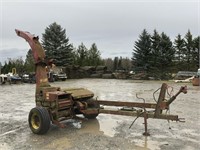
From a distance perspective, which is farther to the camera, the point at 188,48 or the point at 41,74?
the point at 188,48

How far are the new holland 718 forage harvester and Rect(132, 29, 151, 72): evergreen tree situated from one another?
2807cm

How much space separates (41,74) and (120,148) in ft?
10.7

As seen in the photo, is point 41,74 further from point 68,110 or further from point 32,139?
point 32,139

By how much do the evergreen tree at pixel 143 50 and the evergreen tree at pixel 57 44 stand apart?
8.40m

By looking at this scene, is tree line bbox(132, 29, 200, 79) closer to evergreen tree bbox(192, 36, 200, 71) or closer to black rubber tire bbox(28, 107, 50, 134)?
evergreen tree bbox(192, 36, 200, 71)

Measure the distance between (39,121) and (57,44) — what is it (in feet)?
97.9

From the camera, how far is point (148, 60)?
35.1 metres

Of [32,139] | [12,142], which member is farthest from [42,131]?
[12,142]

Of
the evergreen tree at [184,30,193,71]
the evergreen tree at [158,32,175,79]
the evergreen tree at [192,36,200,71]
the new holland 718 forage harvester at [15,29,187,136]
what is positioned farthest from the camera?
the evergreen tree at [184,30,193,71]

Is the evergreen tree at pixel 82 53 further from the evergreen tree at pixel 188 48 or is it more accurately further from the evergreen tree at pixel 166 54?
the evergreen tree at pixel 188 48

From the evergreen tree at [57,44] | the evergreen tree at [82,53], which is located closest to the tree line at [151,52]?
the evergreen tree at [57,44]

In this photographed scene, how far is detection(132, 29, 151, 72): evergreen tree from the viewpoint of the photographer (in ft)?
115

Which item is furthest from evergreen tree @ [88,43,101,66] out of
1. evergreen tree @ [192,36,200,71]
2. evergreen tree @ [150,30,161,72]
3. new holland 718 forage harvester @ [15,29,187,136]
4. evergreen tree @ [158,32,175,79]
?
new holland 718 forage harvester @ [15,29,187,136]

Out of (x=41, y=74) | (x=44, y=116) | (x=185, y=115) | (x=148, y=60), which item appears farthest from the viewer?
(x=148, y=60)
